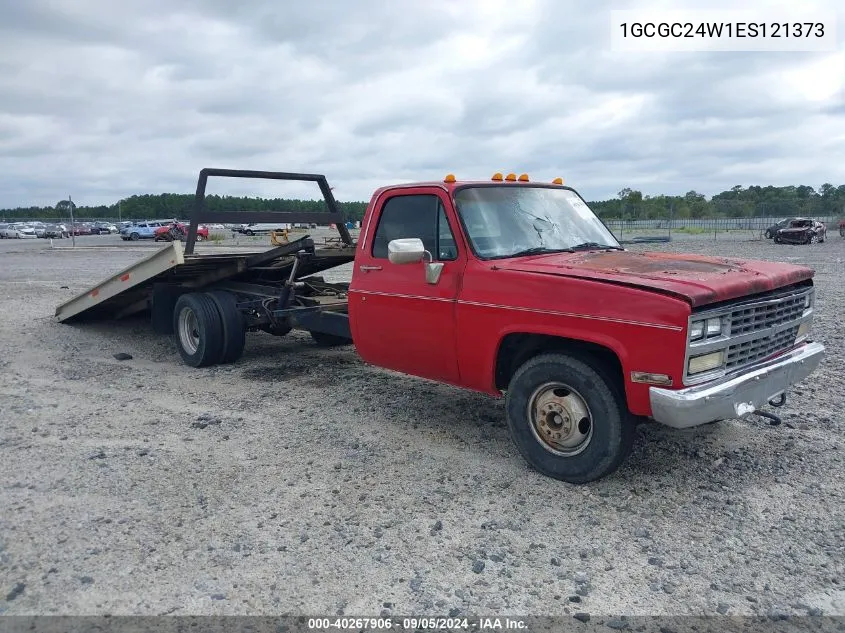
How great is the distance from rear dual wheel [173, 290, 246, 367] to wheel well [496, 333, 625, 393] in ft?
13.0

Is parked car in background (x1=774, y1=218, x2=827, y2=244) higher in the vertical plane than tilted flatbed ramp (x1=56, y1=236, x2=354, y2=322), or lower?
lower

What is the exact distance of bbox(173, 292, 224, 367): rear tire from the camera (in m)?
7.60

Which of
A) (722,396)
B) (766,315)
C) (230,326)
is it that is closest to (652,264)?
(766,315)

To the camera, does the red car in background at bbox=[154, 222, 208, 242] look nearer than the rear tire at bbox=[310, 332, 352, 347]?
No

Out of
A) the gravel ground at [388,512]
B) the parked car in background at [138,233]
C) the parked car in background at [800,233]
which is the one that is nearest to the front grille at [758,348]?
the gravel ground at [388,512]

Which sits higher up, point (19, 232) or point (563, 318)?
point (563, 318)

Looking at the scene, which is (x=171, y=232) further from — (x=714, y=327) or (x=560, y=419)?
(x=714, y=327)

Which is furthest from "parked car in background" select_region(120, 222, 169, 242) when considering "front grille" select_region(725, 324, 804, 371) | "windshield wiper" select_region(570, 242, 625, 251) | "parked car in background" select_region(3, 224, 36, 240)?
"front grille" select_region(725, 324, 804, 371)

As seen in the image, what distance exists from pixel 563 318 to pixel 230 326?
4.66 m

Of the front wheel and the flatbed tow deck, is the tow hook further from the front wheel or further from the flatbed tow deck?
the flatbed tow deck

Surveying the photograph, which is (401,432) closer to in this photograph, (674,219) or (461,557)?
(461,557)

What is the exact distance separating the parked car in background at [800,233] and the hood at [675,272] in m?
30.6

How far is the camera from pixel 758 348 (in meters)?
4.35

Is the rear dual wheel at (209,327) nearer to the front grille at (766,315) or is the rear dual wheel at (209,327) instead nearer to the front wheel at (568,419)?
the front wheel at (568,419)
